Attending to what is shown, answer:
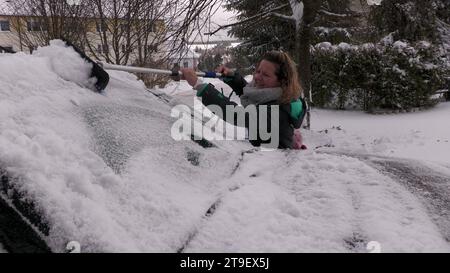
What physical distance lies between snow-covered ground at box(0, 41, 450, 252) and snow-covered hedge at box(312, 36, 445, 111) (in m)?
9.02

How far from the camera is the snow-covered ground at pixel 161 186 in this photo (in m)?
1.21

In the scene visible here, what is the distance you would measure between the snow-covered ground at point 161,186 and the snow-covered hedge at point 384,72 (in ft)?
29.6

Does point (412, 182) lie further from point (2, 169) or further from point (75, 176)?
point (2, 169)

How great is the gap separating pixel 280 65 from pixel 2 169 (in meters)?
2.36

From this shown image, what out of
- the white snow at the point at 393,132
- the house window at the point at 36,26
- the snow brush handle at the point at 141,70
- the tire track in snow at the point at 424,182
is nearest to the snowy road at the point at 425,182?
the tire track in snow at the point at 424,182

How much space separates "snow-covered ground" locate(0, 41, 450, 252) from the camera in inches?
47.7

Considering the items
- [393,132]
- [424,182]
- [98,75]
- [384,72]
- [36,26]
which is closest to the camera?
[424,182]

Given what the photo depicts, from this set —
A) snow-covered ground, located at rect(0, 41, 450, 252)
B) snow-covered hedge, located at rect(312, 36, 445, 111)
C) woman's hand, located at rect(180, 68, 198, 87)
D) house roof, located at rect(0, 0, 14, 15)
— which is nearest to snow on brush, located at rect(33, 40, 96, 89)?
snow-covered ground, located at rect(0, 41, 450, 252)

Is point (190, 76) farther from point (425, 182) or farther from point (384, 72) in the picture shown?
point (384, 72)

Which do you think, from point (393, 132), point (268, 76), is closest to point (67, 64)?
point (268, 76)

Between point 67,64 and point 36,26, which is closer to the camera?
point 67,64

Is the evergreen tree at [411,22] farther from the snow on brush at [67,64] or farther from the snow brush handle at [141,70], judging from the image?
the snow on brush at [67,64]

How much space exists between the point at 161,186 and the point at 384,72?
10.0m

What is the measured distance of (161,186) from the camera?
149 centimetres
